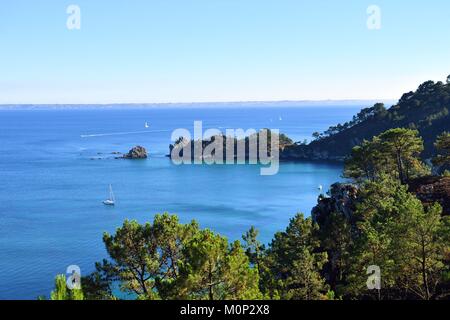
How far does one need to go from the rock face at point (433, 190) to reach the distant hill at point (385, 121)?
67876mm

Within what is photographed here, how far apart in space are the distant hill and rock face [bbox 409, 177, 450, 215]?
67.9m

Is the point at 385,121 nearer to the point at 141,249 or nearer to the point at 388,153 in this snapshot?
the point at 388,153

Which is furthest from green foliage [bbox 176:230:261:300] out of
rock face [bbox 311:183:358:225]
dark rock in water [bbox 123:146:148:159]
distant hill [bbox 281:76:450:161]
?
dark rock in water [bbox 123:146:148:159]

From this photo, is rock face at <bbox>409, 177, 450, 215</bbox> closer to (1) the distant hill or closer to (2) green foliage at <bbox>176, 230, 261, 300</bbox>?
(2) green foliage at <bbox>176, 230, 261, 300</bbox>

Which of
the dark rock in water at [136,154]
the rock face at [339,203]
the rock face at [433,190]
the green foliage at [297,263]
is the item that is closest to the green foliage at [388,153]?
the rock face at [433,190]

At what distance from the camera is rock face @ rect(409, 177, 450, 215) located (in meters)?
34.9

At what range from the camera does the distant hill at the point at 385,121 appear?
4331 inches

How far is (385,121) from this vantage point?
119m

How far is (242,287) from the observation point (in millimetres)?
17438

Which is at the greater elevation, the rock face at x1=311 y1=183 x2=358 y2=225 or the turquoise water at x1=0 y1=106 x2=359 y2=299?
the rock face at x1=311 y1=183 x2=358 y2=225

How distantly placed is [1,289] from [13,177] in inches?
2613
